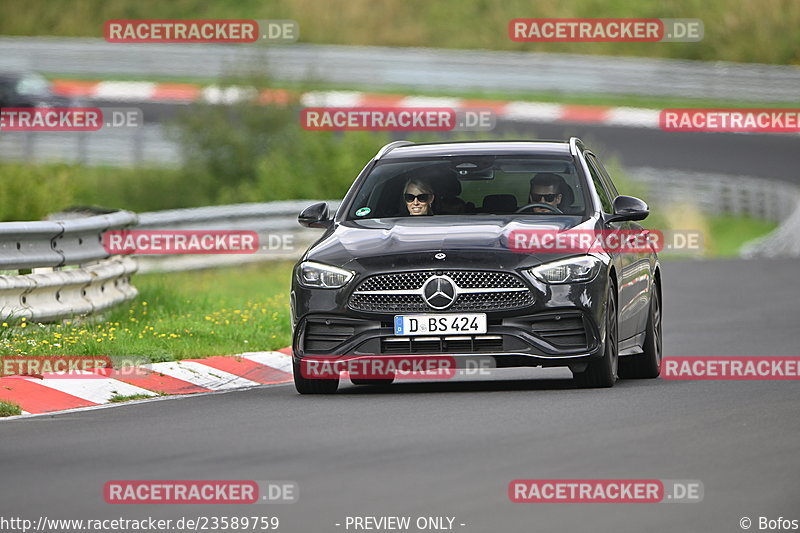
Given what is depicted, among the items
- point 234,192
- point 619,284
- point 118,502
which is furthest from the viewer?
point 234,192

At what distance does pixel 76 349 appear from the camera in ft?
44.5

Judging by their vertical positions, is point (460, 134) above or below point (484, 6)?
below

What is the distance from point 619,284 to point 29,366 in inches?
155

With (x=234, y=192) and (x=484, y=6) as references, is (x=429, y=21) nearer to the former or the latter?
(x=484, y=6)

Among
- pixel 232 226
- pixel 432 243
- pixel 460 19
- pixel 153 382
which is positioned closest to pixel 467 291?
pixel 432 243

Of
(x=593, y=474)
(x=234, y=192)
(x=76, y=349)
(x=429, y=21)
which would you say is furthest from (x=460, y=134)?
(x=593, y=474)

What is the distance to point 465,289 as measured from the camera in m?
11.9
